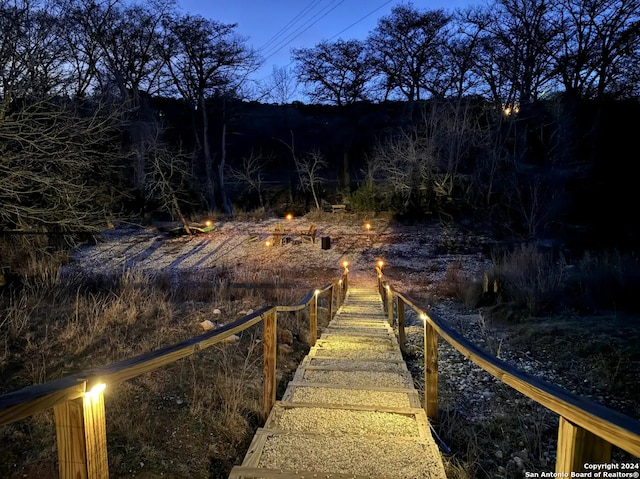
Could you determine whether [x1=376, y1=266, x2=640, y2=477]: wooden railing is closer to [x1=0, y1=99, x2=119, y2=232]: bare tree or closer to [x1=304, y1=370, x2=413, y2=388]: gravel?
[x1=304, y1=370, x2=413, y2=388]: gravel

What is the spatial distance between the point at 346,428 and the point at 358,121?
33.3 metres

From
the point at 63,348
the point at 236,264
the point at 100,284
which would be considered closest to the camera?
the point at 63,348

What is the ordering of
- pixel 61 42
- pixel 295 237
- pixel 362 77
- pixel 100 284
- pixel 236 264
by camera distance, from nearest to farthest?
pixel 100 284 → pixel 61 42 → pixel 236 264 → pixel 295 237 → pixel 362 77

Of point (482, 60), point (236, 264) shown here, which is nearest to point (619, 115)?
point (482, 60)

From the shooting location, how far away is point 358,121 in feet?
111

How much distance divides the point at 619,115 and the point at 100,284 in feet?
72.1

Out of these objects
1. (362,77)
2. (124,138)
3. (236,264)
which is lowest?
(236,264)

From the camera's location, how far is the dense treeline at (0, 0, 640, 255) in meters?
Result: 8.72

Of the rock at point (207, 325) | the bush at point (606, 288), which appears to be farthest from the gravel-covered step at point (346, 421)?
the bush at point (606, 288)

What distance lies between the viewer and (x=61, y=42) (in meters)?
11.0

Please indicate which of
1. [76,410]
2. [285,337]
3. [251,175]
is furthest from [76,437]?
[251,175]

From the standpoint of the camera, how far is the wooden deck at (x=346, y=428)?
7.47 ft

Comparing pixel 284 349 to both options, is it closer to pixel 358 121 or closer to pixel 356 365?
pixel 356 365

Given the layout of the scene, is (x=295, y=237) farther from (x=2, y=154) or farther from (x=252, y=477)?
(x=252, y=477)
